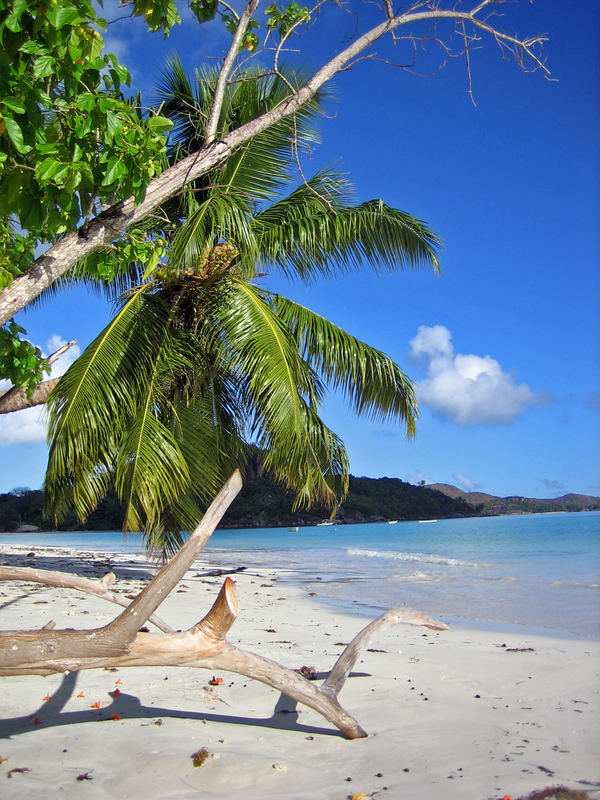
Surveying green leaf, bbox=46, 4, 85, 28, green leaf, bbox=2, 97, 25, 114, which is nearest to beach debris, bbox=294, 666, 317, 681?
green leaf, bbox=2, 97, 25, 114

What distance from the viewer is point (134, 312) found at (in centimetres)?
960

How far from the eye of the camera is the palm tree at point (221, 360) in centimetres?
885

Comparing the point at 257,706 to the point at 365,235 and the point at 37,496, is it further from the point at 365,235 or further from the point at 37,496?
the point at 37,496

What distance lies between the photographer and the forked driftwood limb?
111 inches

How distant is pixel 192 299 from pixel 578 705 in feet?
25.8

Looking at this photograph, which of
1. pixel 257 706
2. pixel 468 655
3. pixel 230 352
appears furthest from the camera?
pixel 230 352

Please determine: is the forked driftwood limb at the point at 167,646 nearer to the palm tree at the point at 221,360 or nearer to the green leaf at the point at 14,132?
the green leaf at the point at 14,132

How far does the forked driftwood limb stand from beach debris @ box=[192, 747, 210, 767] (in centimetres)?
41

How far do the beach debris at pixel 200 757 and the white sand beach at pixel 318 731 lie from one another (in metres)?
0.04

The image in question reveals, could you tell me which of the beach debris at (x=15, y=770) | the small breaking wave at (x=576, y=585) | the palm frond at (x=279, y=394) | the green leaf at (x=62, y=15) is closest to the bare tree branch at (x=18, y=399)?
the palm frond at (x=279, y=394)

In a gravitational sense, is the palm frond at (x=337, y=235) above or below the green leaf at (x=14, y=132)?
above

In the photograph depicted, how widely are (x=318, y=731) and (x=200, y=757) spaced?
768 millimetres

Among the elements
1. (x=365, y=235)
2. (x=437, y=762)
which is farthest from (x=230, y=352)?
(x=437, y=762)

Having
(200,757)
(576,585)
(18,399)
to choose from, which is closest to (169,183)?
(200,757)
